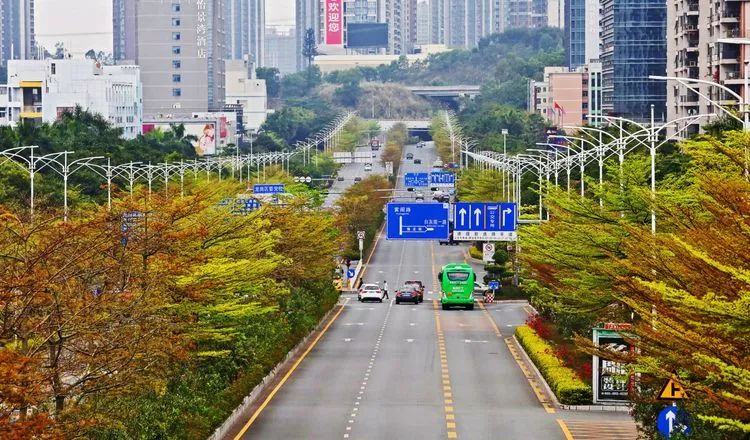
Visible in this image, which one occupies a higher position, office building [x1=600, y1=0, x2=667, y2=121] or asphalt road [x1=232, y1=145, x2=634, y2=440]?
office building [x1=600, y1=0, x2=667, y2=121]

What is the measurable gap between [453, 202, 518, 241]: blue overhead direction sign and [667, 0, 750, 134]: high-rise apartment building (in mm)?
24268

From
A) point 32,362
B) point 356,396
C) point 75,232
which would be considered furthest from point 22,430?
point 356,396

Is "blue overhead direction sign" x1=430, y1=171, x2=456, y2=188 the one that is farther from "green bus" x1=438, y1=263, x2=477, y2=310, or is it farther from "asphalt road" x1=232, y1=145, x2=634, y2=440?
"asphalt road" x1=232, y1=145, x2=634, y2=440

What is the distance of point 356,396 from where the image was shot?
53.0 meters

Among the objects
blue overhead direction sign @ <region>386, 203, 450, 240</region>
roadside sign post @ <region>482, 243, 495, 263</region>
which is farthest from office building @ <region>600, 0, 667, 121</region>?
blue overhead direction sign @ <region>386, 203, 450, 240</region>

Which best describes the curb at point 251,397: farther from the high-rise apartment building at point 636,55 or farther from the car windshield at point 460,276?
the high-rise apartment building at point 636,55

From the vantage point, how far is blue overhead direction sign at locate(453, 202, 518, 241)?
88938 mm

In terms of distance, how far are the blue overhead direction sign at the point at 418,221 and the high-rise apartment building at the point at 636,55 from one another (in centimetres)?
10015

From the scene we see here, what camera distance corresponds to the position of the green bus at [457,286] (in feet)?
315

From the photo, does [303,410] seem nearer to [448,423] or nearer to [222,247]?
[448,423]

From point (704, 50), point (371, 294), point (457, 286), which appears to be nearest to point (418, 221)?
point (457, 286)

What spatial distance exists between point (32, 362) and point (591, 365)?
27526 mm

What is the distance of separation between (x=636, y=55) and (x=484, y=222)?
105 m

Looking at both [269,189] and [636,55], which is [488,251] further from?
[636,55]
